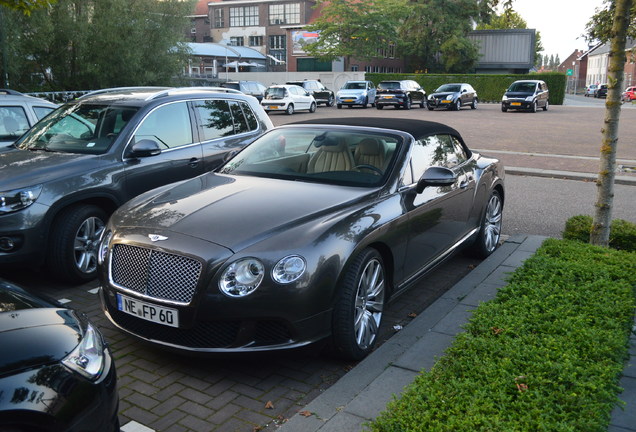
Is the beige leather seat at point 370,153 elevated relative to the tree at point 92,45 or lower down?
lower down

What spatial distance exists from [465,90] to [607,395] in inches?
1463

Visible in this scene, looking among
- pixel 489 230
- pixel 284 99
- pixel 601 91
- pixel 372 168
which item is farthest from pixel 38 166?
pixel 601 91

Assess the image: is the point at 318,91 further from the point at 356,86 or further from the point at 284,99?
the point at 284,99

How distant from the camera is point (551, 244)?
6.10m

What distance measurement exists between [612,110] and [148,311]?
4790 millimetres

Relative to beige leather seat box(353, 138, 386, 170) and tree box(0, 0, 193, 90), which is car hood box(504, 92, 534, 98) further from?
beige leather seat box(353, 138, 386, 170)

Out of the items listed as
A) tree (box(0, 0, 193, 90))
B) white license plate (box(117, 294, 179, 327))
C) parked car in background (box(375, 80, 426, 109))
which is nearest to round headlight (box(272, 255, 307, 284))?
white license plate (box(117, 294, 179, 327))

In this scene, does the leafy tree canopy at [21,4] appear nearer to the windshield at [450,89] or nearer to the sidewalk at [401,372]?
the sidewalk at [401,372]

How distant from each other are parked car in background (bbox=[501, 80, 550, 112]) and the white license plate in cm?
3485

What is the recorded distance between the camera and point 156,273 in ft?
12.5

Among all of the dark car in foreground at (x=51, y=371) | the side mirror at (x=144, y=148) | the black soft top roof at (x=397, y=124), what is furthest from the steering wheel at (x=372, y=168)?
the dark car in foreground at (x=51, y=371)

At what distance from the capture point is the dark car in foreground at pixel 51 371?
223cm

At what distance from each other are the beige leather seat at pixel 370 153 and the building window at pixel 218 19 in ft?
261

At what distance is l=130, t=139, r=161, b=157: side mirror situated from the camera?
604 cm
